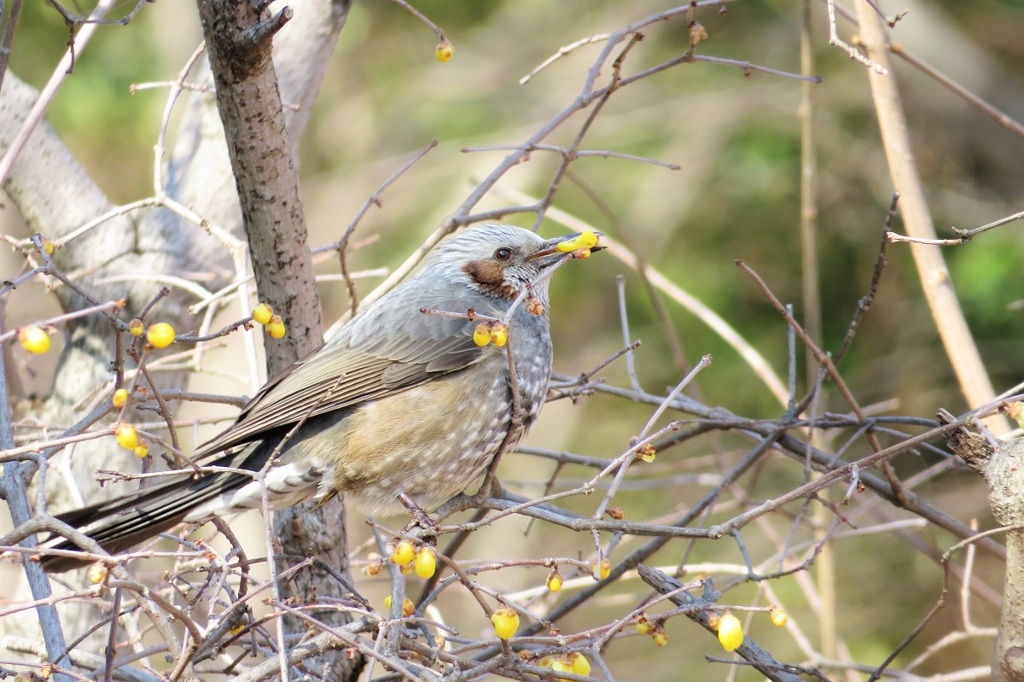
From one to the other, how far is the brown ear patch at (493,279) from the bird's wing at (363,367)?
1.06 ft

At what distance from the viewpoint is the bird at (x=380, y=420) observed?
128 inches

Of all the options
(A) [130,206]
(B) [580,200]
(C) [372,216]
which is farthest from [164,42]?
(A) [130,206]

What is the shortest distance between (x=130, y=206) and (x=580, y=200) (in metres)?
5.36

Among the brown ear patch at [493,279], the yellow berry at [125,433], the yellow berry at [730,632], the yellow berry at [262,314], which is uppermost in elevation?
the yellow berry at [262,314]

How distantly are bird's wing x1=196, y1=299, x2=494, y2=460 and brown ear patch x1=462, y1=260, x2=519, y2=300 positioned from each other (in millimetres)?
324

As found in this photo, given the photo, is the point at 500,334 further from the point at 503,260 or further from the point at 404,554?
the point at 503,260

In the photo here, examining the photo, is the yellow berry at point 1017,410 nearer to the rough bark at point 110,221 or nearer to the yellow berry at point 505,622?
the yellow berry at point 505,622

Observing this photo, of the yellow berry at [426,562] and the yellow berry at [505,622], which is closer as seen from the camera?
the yellow berry at [505,622]

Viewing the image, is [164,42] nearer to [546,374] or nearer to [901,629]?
[546,374]

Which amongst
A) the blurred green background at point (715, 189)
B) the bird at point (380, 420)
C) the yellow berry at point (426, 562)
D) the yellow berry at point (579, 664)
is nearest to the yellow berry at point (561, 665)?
the yellow berry at point (579, 664)

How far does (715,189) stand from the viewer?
26.9ft

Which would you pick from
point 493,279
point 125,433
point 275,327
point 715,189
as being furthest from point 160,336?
point 715,189

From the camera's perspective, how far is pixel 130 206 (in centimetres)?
335

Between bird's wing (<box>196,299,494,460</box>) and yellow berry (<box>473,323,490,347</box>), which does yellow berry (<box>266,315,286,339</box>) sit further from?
yellow berry (<box>473,323,490,347</box>)
